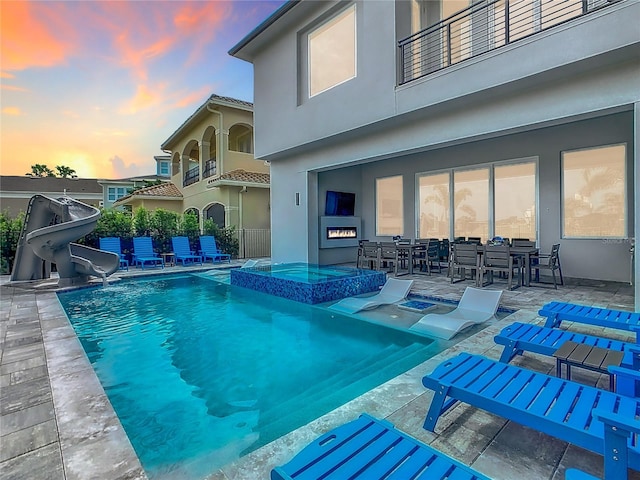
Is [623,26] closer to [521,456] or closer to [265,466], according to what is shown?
[521,456]

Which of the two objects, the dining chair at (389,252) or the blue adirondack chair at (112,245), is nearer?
the dining chair at (389,252)

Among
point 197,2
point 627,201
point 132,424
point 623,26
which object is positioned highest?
point 197,2

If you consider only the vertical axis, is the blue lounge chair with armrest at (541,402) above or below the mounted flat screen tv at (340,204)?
below

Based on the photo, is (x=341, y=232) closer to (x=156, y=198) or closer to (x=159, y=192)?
(x=156, y=198)

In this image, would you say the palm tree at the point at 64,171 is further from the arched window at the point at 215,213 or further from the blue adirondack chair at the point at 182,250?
the blue adirondack chair at the point at 182,250

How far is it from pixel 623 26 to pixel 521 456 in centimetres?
594

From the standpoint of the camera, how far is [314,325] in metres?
5.79

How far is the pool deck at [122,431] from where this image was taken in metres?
1.94

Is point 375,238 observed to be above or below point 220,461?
above

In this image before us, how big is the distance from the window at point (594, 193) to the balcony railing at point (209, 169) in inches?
626

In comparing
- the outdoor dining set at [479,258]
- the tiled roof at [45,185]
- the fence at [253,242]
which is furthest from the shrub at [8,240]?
the tiled roof at [45,185]

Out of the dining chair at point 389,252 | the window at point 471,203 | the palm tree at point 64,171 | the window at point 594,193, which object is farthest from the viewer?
the palm tree at point 64,171

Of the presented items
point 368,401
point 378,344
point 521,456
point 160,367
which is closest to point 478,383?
point 521,456

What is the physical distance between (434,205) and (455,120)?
496 cm
